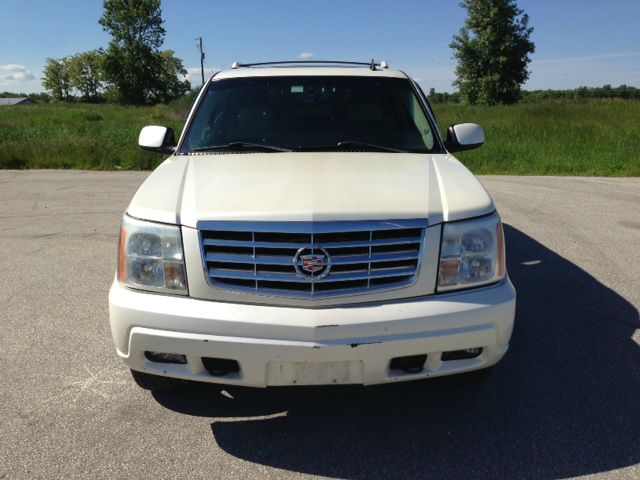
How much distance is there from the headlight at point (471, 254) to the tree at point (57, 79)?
418 ft

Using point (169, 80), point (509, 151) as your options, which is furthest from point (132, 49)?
point (509, 151)

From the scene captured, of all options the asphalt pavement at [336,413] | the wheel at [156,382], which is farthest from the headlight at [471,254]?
the wheel at [156,382]

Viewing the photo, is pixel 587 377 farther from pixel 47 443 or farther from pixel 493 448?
pixel 47 443

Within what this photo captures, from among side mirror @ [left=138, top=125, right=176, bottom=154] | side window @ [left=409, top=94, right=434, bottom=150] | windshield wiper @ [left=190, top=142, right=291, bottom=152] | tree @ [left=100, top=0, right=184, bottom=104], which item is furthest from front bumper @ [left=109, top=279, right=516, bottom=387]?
tree @ [left=100, top=0, right=184, bottom=104]

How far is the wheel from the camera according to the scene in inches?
105

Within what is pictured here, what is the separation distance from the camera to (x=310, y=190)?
2.49m

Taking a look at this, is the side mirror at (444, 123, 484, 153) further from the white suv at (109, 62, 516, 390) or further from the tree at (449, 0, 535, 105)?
the tree at (449, 0, 535, 105)

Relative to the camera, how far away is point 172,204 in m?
2.46

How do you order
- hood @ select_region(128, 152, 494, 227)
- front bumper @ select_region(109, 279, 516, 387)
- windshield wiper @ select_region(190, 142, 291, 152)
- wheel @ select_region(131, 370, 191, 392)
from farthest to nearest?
windshield wiper @ select_region(190, 142, 291, 152) < wheel @ select_region(131, 370, 191, 392) < hood @ select_region(128, 152, 494, 227) < front bumper @ select_region(109, 279, 516, 387)

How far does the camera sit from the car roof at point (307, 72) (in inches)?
158

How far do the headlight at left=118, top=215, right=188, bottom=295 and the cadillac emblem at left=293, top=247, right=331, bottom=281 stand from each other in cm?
51

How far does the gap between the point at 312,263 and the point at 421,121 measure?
1916mm

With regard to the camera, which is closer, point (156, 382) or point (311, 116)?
point (156, 382)

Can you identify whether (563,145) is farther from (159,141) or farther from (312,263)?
(312,263)
